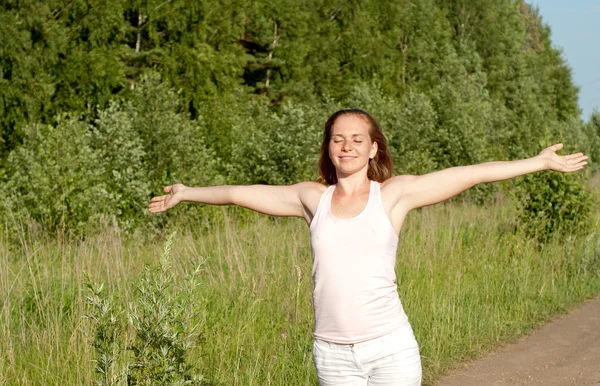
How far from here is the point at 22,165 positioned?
15406 mm

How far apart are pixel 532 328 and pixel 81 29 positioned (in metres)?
19.1

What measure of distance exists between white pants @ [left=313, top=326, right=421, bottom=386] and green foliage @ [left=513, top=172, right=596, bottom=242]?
26.0 ft

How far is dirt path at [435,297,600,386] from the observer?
6320 mm

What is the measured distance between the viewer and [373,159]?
3.71 meters

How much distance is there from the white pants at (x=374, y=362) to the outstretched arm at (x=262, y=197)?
69cm

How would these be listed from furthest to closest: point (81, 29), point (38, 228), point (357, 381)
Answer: point (81, 29) < point (38, 228) < point (357, 381)

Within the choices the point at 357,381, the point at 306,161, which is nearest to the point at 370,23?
the point at 306,161

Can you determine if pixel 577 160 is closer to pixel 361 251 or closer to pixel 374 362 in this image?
pixel 361 251

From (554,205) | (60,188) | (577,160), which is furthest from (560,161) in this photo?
(60,188)

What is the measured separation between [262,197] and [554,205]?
8.18 meters

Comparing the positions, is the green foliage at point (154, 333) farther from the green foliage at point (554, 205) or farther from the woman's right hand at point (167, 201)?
the green foliage at point (554, 205)

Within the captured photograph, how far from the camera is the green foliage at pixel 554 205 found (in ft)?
35.8

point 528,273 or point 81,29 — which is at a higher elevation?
point 81,29

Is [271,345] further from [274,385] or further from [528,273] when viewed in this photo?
[528,273]
